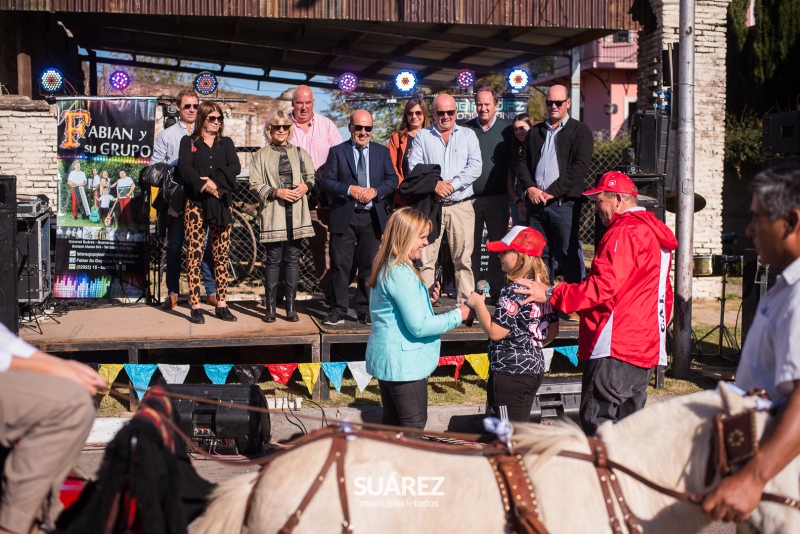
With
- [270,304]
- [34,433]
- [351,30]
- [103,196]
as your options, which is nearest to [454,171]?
[270,304]

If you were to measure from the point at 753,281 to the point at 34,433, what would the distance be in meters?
8.52

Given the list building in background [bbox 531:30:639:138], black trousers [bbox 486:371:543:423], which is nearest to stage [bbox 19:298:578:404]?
black trousers [bbox 486:371:543:423]

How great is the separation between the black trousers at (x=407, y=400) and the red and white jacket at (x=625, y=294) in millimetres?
1087

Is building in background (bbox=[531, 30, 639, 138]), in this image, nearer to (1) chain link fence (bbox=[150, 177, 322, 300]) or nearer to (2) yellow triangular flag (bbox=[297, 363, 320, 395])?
(1) chain link fence (bbox=[150, 177, 322, 300])

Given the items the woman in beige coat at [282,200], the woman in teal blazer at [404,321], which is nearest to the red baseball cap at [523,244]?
the woman in teal blazer at [404,321]

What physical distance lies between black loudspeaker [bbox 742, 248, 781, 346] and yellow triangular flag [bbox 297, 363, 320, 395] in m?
4.92

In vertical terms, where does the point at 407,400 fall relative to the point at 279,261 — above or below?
below

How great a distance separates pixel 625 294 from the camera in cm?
575

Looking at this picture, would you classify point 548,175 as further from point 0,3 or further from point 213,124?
point 0,3

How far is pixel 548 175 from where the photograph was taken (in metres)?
9.47

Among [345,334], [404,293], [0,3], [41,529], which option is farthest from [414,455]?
[0,3]

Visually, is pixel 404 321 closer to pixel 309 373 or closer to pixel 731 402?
pixel 731 402

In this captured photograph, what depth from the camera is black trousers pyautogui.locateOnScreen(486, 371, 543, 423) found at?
19.3 ft

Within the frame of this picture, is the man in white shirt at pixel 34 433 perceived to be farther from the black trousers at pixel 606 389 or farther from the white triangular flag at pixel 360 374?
the white triangular flag at pixel 360 374
